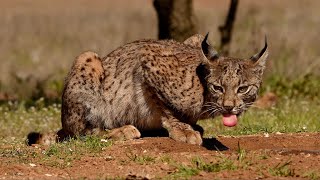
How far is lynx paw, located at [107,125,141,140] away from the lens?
8.98m

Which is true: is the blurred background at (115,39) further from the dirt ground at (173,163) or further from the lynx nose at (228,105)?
the dirt ground at (173,163)

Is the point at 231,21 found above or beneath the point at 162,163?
above

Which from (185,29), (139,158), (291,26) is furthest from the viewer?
(291,26)

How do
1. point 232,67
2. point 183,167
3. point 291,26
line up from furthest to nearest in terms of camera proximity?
point 291,26 → point 232,67 → point 183,167

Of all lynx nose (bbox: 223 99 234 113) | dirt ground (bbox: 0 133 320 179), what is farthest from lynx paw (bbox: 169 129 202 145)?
lynx nose (bbox: 223 99 234 113)

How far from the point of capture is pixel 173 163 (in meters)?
7.34

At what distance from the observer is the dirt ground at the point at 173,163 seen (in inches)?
277

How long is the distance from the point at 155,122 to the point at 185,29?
4.81 m

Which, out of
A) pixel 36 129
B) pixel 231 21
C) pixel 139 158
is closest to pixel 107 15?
pixel 231 21

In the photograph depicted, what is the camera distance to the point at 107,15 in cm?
2497

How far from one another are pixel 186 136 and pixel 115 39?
9934 millimetres

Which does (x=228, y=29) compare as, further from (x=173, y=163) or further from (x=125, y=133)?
(x=173, y=163)

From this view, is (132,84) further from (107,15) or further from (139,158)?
(107,15)

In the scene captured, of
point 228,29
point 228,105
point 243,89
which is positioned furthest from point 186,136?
point 228,29
